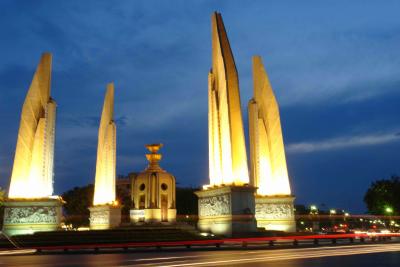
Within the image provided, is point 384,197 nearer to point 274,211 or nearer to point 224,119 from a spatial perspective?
point 274,211

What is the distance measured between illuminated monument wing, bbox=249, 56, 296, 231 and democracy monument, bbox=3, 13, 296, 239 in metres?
0.06

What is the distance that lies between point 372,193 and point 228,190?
2618cm

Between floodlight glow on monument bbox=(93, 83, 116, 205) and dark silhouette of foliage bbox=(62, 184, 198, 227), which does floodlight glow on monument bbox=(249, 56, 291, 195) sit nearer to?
floodlight glow on monument bbox=(93, 83, 116, 205)

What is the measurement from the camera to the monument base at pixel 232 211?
2180cm

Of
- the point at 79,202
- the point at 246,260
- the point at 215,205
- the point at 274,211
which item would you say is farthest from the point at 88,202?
the point at 246,260

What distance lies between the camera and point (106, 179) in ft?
101

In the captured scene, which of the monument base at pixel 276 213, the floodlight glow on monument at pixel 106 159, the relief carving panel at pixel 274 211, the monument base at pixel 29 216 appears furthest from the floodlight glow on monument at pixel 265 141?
the monument base at pixel 29 216

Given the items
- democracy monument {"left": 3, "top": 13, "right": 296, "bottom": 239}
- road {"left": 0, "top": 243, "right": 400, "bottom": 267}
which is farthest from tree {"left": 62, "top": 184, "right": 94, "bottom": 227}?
road {"left": 0, "top": 243, "right": 400, "bottom": 267}

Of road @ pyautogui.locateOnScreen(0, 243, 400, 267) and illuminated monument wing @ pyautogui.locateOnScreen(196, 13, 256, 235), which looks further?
illuminated monument wing @ pyautogui.locateOnScreen(196, 13, 256, 235)

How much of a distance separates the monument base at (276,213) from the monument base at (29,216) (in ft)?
39.3

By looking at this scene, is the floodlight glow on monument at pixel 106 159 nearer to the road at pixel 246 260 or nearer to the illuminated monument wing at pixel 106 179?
the illuminated monument wing at pixel 106 179

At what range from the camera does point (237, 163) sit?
74.5 feet

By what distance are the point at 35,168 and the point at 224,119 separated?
457 inches

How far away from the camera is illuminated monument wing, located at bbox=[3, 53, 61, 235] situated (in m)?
25.2
